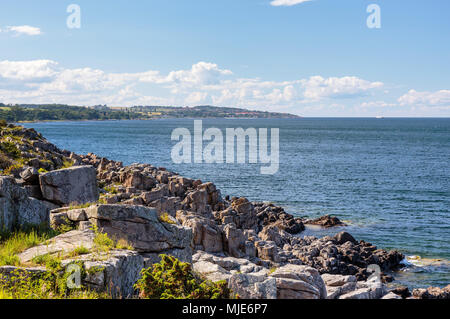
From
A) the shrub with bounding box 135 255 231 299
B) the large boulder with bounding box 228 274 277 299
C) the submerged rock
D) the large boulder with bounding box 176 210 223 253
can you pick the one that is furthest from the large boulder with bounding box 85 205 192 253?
the submerged rock

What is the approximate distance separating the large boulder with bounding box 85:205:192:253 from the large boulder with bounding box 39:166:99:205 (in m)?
4.37

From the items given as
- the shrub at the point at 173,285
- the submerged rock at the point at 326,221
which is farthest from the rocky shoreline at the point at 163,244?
the submerged rock at the point at 326,221

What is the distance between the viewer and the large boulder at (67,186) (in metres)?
18.5

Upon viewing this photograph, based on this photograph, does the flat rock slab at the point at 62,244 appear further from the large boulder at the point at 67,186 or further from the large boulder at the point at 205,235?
the large boulder at the point at 205,235

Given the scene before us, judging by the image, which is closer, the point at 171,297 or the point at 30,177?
the point at 171,297

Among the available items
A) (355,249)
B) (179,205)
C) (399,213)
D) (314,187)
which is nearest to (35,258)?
(179,205)

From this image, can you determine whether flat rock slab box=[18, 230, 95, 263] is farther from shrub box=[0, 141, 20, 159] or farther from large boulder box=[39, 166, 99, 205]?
shrub box=[0, 141, 20, 159]

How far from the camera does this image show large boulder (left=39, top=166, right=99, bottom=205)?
1853cm

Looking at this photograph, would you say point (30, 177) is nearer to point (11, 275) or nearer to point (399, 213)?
point (11, 275)

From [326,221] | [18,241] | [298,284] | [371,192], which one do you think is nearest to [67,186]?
[18,241]

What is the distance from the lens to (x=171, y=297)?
35.7 ft

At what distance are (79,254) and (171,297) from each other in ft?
11.1

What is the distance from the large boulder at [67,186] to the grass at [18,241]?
359 cm

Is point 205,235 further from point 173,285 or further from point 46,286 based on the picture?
point 46,286
